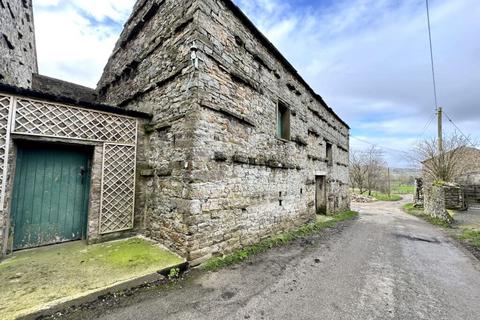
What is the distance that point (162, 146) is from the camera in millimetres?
4508

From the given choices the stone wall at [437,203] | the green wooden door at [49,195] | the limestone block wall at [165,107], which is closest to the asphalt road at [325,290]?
the limestone block wall at [165,107]

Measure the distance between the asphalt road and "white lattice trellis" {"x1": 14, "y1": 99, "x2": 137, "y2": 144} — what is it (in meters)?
3.12

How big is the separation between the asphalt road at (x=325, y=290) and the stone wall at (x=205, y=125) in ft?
2.90

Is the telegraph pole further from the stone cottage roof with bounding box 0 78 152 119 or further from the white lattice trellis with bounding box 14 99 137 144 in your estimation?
the white lattice trellis with bounding box 14 99 137 144

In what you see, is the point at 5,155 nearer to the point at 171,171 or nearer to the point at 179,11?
the point at 171,171

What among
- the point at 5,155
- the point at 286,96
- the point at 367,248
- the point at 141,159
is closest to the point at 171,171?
the point at 141,159

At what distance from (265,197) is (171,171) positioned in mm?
2658

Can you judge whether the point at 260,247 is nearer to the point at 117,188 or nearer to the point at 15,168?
the point at 117,188

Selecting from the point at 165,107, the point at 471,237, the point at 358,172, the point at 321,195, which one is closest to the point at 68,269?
the point at 165,107

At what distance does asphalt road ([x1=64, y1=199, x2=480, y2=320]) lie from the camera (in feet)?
8.43

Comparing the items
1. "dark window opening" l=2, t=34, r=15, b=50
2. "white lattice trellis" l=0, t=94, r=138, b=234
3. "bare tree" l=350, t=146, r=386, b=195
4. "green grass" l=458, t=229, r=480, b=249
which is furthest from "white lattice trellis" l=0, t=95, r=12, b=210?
"bare tree" l=350, t=146, r=386, b=195

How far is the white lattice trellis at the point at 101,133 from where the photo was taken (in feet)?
11.0

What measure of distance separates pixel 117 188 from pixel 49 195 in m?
1.13

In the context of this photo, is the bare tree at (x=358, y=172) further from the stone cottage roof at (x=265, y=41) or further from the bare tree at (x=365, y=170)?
the stone cottage roof at (x=265, y=41)
